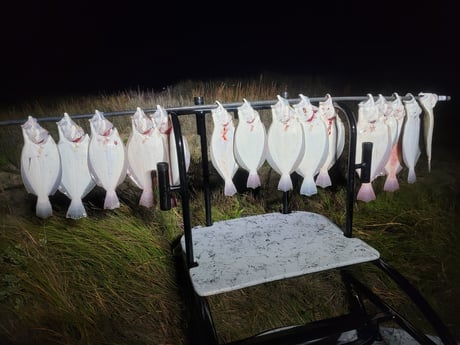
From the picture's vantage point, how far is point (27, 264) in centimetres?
152

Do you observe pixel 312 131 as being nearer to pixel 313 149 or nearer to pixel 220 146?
pixel 313 149

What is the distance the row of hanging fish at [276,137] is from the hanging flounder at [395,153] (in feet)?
0.70

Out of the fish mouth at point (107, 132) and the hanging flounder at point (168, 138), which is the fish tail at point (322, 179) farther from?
the fish mouth at point (107, 132)

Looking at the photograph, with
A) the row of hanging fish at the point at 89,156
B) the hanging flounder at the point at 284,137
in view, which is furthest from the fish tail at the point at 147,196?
the hanging flounder at the point at 284,137

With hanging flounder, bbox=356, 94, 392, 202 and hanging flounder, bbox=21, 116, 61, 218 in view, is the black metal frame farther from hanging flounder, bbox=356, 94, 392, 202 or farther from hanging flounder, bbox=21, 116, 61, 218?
hanging flounder, bbox=21, 116, 61, 218

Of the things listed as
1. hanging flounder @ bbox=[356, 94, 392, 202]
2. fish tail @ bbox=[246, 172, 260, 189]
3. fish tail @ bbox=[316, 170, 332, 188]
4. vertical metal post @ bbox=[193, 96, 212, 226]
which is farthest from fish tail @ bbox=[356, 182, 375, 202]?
vertical metal post @ bbox=[193, 96, 212, 226]

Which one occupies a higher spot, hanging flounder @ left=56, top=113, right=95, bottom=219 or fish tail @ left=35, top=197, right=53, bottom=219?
hanging flounder @ left=56, top=113, right=95, bottom=219

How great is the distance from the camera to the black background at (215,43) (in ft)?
4.61

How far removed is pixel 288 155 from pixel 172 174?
1.21 feet

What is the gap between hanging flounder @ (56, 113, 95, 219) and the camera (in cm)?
95

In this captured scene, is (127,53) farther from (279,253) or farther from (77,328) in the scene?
(77,328)

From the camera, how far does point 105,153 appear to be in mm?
963

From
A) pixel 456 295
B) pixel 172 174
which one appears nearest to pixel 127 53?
pixel 172 174

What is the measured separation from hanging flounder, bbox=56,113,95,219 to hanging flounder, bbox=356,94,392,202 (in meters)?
0.86
